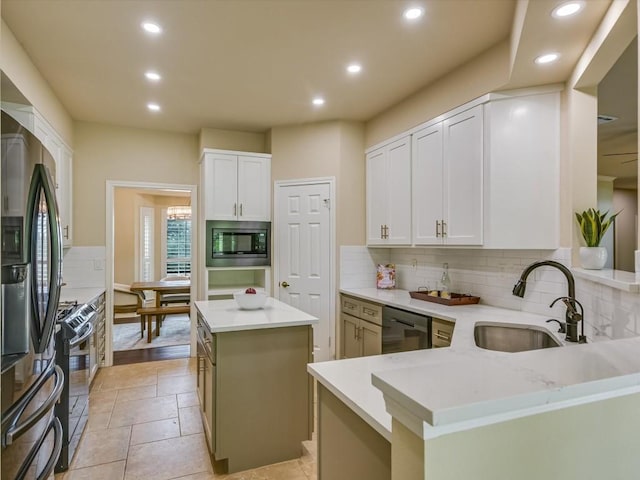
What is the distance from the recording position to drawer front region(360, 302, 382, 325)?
11.4 ft

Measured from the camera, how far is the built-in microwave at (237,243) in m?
4.36

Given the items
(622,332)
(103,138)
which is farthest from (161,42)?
(622,332)

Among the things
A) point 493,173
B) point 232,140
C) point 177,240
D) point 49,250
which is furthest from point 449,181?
point 177,240

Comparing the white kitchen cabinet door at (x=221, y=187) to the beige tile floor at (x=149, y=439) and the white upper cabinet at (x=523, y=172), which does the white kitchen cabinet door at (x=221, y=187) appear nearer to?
Answer: the beige tile floor at (x=149, y=439)

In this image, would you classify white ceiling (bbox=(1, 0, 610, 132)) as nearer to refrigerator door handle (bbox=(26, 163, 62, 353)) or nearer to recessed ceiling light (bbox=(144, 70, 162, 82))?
recessed ceiling light (bbox=(144, 70, 162, 82))

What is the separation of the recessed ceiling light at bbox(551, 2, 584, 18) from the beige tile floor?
279 cm

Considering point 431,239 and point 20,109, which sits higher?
point 20,109

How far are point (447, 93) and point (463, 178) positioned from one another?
0.76 meters

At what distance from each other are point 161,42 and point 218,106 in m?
1.26

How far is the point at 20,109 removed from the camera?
2.88 m

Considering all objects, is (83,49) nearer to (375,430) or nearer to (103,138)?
(103,138)

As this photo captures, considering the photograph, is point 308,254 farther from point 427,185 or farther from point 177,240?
point 177,240

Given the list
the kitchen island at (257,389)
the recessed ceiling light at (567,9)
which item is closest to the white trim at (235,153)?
the kitchen island at (257,389)

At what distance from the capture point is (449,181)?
3.10 metres
